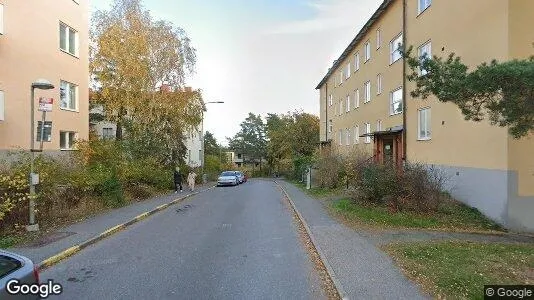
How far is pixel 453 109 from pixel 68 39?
18.7 meters

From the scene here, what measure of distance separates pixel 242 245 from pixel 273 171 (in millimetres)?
70053

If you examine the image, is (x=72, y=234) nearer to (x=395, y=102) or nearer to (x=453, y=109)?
(x=453, y=109)

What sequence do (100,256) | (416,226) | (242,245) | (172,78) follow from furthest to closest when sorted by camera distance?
(172,78)
(416,226)
(242,245)
(100,256)

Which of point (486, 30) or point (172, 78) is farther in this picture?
point (172, 78)

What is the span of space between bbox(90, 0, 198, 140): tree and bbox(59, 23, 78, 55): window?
4.99 meters

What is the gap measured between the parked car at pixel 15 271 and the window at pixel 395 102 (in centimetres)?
2031

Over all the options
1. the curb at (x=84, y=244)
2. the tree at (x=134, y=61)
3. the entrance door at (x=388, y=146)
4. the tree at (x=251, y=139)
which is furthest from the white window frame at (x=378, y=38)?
the tree at (x=251, y=139)

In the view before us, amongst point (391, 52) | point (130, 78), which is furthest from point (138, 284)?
point (130, 78)

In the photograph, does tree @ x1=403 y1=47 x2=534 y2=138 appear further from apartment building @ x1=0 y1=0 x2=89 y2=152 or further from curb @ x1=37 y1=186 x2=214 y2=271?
apartment building @ x1=0 y1=0 x2=89 y2=152

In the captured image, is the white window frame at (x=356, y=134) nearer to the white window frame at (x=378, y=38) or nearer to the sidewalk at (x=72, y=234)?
the white window frame at (x=378, y=38)

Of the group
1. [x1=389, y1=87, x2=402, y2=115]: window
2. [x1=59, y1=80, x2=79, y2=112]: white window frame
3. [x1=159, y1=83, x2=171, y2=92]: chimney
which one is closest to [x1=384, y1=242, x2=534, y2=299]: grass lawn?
[x1=389, y1=87, x2=402, y2=115]: window

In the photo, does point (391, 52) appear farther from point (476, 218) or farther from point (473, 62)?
point (476, 218)

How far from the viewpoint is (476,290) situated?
20.4 ft

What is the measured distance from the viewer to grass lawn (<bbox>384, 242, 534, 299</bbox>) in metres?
6.42
